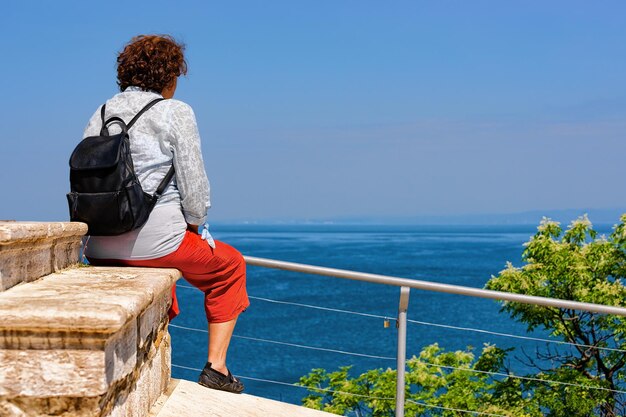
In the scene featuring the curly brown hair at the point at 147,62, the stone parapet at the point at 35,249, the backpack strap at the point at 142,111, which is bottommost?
the stone parapet at the point at 35,249

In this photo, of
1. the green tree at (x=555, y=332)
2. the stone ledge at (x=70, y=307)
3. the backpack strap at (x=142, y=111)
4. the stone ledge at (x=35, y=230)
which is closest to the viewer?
the stone ledge at (x=70, y=307)

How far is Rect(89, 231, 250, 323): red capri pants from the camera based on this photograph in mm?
3291

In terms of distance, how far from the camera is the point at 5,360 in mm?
2121

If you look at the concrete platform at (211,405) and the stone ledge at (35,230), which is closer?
the stone ledge at (35,230)

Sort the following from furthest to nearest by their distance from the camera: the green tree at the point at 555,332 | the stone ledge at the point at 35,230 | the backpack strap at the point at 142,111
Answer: the green tree at the point at 555,332
the backpack strap at the point at 142,111
the stone ledge at the point at 35,230

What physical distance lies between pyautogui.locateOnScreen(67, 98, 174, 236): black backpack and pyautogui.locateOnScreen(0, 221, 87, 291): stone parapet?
89 millimetres

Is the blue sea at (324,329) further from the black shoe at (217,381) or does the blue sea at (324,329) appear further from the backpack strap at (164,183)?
the backpack strap at (164,183)

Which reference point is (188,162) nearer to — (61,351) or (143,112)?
(143,112)

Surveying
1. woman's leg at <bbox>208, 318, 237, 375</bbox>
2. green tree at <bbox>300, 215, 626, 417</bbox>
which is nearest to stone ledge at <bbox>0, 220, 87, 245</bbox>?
woman's leg at <bbox>208, 318, 237, 375</bbox>

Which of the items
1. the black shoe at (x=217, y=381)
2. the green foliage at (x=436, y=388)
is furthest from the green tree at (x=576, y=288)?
the black shoe at (x=217, y=381)

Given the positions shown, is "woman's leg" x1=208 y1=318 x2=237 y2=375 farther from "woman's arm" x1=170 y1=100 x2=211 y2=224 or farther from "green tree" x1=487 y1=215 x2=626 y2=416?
"green tree" x1=487 y1=215 x2=626 y2=416

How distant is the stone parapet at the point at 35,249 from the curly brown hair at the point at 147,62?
2.27 feet

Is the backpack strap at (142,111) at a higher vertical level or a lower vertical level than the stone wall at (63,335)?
higher

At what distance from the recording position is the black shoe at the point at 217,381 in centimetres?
365
